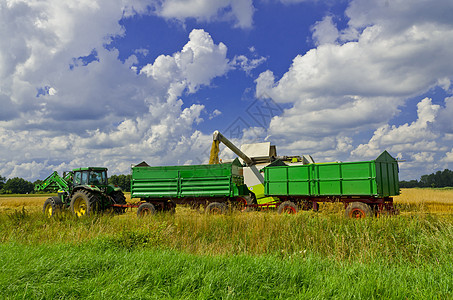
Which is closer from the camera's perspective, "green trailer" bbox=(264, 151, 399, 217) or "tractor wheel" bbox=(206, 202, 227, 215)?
"green trailer" bbox=(264, 151, 399, 217)

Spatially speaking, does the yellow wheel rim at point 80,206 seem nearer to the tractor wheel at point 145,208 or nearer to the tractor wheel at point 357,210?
the tractor wheel at point 145,208

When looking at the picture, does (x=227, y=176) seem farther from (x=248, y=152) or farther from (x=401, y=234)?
(x=401, y=234)

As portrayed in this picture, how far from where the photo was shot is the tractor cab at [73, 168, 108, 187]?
14.7m

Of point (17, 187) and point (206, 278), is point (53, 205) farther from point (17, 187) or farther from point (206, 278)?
point (17, 187)

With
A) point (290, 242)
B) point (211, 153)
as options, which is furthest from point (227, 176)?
point (290, 242)

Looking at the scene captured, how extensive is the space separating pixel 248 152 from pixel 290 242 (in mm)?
12238

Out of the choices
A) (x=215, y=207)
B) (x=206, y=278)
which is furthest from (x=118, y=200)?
(x=206, y=278)

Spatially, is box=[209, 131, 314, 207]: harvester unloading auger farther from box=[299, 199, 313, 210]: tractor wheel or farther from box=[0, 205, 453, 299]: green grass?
box=[0, 205, 453, 299]: green grass

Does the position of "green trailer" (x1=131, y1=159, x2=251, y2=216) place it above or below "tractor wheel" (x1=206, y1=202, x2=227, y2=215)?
above

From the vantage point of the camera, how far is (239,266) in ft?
15.6

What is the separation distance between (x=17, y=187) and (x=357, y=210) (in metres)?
95.9

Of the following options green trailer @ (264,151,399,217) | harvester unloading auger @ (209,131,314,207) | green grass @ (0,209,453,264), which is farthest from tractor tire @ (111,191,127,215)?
green trailer @ (264,151,399,217)

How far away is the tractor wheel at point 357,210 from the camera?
11.4 m

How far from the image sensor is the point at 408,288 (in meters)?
4.18
